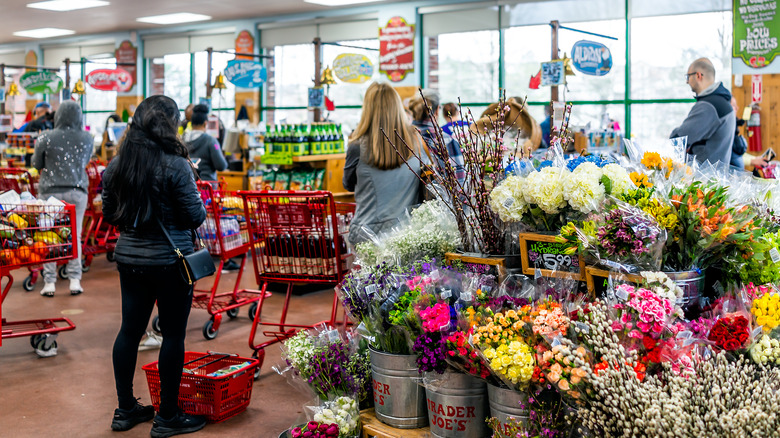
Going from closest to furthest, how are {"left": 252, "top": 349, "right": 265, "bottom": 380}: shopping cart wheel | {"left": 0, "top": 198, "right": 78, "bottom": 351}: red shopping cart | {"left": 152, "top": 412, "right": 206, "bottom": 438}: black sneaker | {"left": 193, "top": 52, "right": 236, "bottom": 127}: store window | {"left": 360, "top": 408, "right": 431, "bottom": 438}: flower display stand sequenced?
{"left": 360, "top": 408, "right": 431, "bottom": 438}: flower display stand
{"left": 152, "top": 412, "right": 206, "bottom": 438}: black sneaker
{"left": 252, "top": 349, "right": 265, "bottom": 380}: shopping cart wheel
{"left": 0, "top": 198, "right": 78, "bottom": 351}: red shopping cart
{"left": 193, "top": 52, "right": 236, "bottom": 127}: store window

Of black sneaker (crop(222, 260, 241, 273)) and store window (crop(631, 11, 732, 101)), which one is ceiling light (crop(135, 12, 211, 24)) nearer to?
black sneaker (crop(222, 260, 241, 273))

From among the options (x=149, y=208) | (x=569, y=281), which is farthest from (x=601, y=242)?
(x=149, y=208)

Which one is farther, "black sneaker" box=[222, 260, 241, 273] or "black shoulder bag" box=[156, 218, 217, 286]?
"black sneaker" box=[222, 260, 241, 273]

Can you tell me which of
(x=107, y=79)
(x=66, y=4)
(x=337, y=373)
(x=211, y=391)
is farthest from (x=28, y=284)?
(x=107, y=79)

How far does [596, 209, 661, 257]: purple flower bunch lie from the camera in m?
2.18

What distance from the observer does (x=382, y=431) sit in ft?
8.73

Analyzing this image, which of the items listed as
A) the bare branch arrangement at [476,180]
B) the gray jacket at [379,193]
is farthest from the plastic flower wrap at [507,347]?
the gray jacket at [379,193]

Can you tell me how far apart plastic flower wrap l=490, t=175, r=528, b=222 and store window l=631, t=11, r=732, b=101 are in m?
7.72

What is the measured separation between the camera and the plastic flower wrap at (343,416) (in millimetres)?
2775

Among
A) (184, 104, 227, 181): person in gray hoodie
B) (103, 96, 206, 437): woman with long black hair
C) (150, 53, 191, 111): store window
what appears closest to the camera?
(103, 96, 206, 437): woman with long black hair

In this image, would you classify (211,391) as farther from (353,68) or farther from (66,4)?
(66,4)

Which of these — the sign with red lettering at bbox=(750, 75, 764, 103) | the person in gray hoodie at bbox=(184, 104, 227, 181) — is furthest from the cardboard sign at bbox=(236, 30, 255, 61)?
the sign with red lettering at bbox=(750, 75, 764, 103)

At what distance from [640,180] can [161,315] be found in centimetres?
217

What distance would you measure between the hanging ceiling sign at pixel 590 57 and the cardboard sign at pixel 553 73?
164cm
